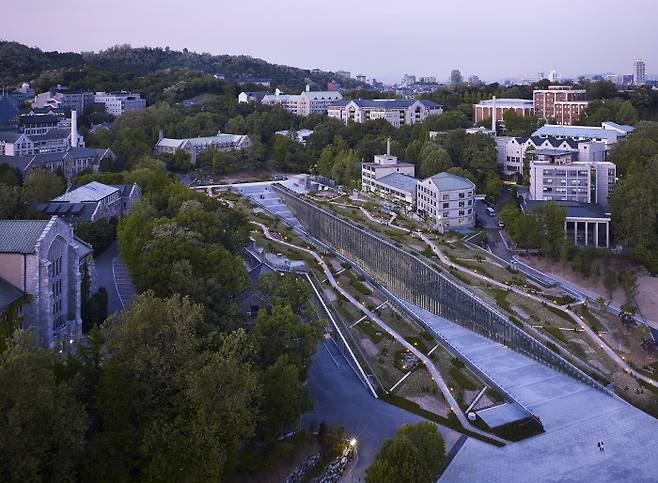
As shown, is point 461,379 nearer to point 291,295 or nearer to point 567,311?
point 291,295

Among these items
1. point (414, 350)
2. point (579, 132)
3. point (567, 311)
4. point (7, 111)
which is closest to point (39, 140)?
point (7, 111)

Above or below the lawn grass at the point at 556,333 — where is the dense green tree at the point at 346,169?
above

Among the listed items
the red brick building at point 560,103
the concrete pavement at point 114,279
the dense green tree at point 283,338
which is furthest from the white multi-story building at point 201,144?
the dense green tree at point 283,338

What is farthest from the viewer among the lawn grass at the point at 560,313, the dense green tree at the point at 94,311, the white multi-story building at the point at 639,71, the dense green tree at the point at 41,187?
the white multi-story building at the point at 639,71

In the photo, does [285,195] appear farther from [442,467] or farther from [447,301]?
[442,467]

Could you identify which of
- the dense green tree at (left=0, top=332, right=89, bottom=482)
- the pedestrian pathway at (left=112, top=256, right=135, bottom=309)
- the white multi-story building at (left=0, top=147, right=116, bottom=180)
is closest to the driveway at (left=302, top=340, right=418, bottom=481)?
the dense green tree at (left=0, top=332, right=89, bottom=482)

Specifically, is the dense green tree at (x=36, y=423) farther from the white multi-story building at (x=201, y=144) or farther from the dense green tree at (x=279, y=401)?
the white multi-story building at (x=201, y=144)
